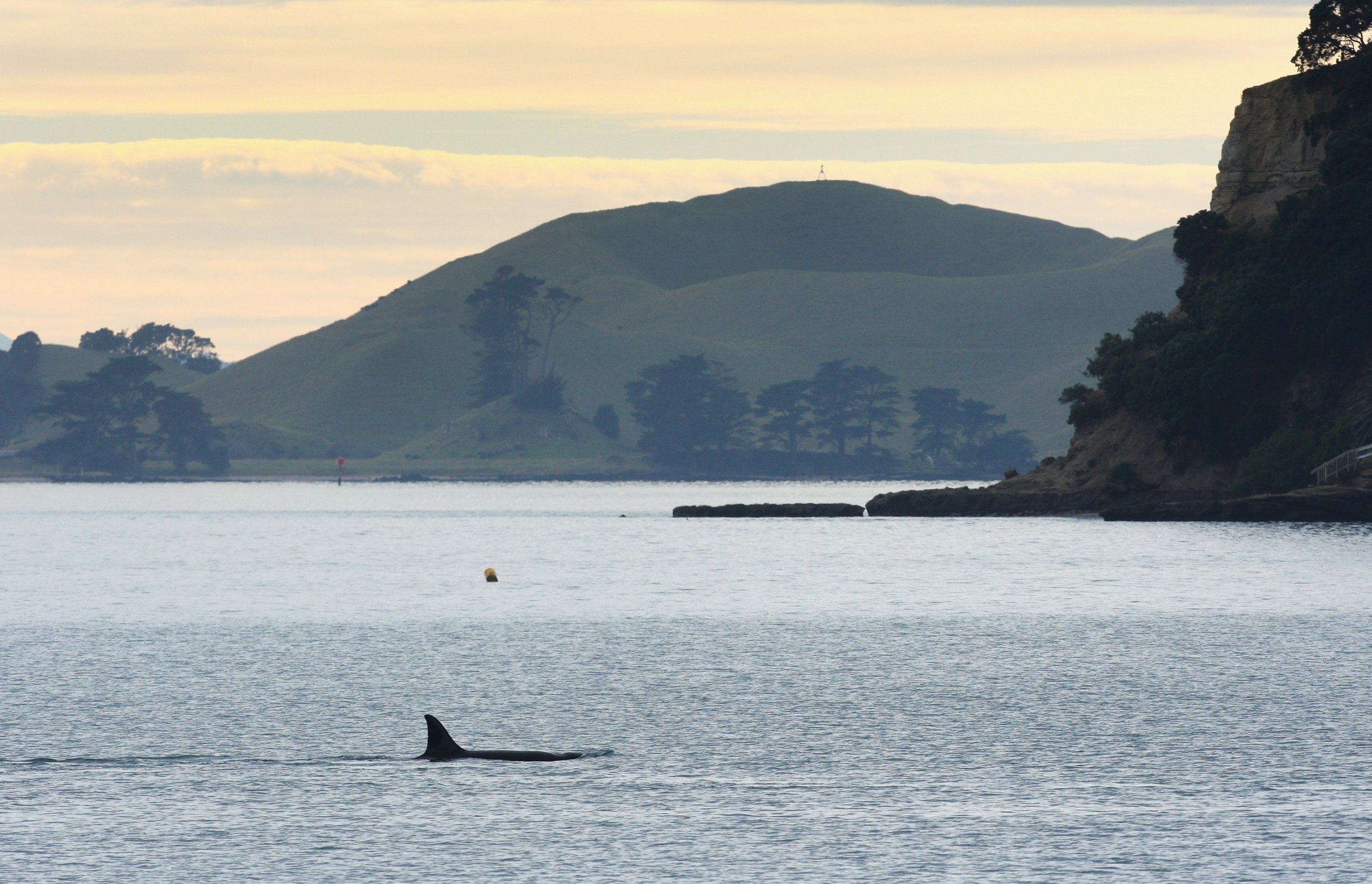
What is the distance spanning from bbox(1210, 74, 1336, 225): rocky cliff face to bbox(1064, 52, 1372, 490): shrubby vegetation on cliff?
1305 mm

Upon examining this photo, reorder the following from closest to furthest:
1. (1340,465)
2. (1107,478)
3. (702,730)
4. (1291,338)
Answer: (702,730), (1340,465), (1291,338), (1107,478)

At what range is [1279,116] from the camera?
426 feet

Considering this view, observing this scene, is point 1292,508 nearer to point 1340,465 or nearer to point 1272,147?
point 1340,465

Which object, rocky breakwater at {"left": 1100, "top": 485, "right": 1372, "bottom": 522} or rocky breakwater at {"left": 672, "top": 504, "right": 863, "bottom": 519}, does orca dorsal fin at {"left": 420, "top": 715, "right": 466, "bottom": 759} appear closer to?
rocky breakwater at {"left": 1100, "top": 485, "right": 1372, "bottom": 522}

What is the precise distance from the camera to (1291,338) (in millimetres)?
119438

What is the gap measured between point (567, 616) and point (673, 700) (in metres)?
23.6

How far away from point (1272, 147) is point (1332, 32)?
9.13 meters

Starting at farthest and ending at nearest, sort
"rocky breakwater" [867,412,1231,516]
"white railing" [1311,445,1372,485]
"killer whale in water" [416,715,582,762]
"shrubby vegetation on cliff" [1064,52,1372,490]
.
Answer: "rocky breakwater" [867,412,1231,516] → "shrubby vegetation on cliff" [1064,52,1372,490] → "white railing" [1311,445,1372,485] → "killer whale in water" [416,715,582,762]

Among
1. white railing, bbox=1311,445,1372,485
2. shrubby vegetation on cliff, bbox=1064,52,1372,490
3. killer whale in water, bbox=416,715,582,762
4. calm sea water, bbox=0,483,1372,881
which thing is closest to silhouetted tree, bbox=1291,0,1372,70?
shrubby vegetation on cliff, bbox=1064,52,1372,490

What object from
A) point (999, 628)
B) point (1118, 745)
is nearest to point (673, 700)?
point (1118, 745)

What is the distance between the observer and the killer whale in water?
2856cm

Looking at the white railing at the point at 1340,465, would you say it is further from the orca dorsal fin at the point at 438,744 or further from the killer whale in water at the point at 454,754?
the orca dorsal fin at the point at 438,744

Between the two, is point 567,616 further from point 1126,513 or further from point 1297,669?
point 1126,513

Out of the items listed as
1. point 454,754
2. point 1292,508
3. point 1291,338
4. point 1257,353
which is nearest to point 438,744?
point 454,754
